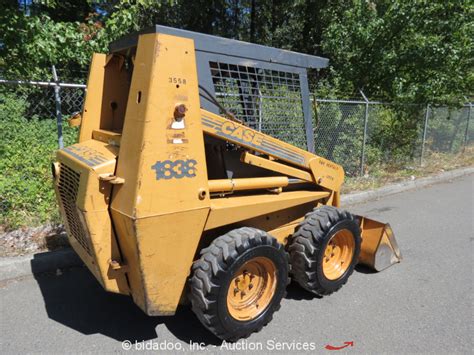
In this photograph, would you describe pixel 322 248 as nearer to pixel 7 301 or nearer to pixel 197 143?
pixel 197 143

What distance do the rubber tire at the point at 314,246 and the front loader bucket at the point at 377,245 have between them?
2.41ft

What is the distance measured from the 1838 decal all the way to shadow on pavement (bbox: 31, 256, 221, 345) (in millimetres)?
1353

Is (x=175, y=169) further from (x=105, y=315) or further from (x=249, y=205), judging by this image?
(x=105, y=315)

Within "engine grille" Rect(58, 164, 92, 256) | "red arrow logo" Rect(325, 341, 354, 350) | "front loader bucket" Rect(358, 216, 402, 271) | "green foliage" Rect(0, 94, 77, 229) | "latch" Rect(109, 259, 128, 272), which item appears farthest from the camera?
"green foliage" Rect(0, 94, 77, 229)

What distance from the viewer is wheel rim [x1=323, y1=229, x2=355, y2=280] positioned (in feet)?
11.9

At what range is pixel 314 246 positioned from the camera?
10.8 feet

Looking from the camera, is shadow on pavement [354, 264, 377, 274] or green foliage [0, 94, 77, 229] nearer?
shadow on pavement [354, 264, 377, 274]

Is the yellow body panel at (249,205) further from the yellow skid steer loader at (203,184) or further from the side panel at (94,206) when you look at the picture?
the side panel at (94,206)

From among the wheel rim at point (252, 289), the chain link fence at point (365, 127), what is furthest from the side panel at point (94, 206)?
the chain link fence at point (365, 127)

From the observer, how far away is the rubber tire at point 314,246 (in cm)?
329

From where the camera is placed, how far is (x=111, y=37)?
5.05 metres

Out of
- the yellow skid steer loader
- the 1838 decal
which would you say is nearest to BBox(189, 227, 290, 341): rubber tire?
the yellow skid steer loader

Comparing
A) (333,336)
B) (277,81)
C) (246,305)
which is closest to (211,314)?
(246,305)

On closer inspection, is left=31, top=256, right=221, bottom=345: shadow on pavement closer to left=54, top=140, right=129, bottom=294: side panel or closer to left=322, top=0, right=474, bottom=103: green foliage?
left=54, top=140, right=129, bottom=294: side panel
